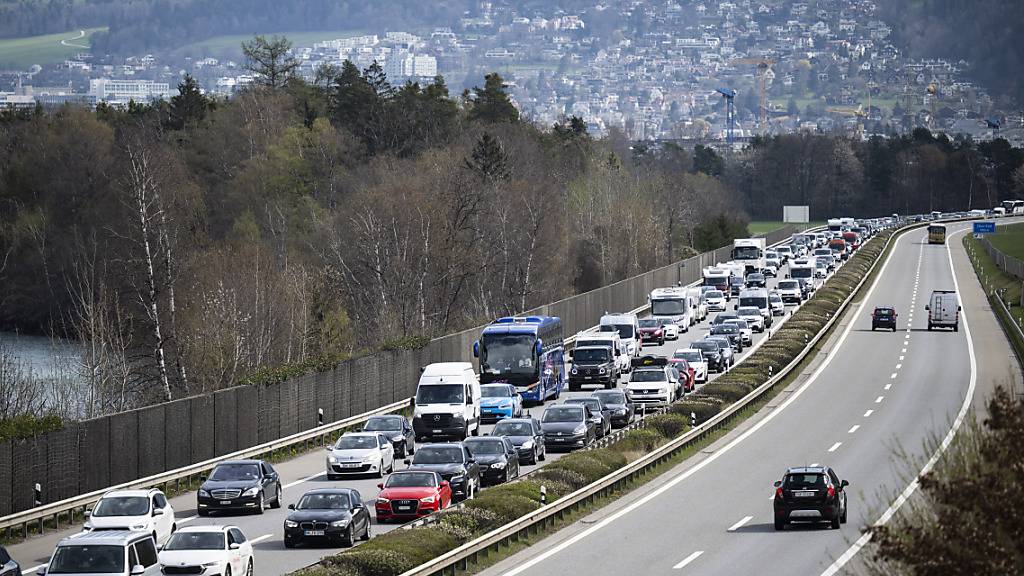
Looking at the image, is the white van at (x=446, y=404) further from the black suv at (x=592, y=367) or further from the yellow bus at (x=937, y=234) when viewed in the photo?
the yellow bus at (x=937, y=234)

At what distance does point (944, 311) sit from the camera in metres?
87.9

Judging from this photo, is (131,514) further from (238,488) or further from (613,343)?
(613,343)

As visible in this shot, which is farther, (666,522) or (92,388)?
(92,388)

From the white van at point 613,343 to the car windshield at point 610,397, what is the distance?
11589 millimetres

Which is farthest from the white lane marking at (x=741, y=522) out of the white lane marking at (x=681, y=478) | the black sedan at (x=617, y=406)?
the black sedan at (x=617, y=406)

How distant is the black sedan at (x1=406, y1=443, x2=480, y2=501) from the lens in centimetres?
3784

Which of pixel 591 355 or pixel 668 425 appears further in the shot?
pixel 591 355

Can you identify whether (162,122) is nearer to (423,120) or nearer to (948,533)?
(423,120)

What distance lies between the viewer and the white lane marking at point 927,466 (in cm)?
2911

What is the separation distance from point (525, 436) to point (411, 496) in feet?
34.5

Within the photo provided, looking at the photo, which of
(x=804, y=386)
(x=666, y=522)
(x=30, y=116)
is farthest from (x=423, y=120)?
(x=666, y=522)

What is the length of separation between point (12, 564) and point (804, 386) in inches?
1766

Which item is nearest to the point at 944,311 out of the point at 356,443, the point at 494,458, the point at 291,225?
the point at 356,443

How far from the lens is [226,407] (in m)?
47.2
